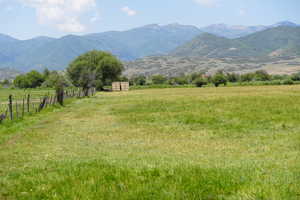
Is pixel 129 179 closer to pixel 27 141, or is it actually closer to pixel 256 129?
pixel 27 141

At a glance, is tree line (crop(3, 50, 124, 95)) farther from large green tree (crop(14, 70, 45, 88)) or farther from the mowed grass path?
the mowed grass path

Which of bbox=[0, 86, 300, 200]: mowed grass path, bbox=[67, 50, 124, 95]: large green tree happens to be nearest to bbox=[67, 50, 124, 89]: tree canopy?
bbox=[67, 50, 124, 95]: large green tree

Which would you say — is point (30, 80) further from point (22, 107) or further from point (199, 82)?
point (22, 107)

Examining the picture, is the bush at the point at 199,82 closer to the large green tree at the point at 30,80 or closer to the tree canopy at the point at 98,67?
the tree canopy at the point at 98,67

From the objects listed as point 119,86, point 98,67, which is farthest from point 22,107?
point 98,67

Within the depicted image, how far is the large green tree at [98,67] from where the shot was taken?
121m

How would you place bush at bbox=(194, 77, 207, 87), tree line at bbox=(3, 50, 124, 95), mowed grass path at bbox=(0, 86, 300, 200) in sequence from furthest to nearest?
bush at bbox=(194, 77, 207, 87)
tree line at bbox=(3, 50, 124, 95)
mowed grass path at bbox=(0, 86, 300, 200)

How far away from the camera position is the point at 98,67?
12212cm

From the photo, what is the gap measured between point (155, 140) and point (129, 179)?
7.45 metres

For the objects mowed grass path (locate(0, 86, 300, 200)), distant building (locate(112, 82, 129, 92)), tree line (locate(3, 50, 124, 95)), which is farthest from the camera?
tree line (locate(3, 50, 124, 95))

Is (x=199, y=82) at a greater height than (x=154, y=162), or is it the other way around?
(x=199, y=82)

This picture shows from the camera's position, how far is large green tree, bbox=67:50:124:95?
12094cm

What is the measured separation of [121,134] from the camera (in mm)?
18391

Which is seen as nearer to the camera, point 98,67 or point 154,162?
point 154,162
